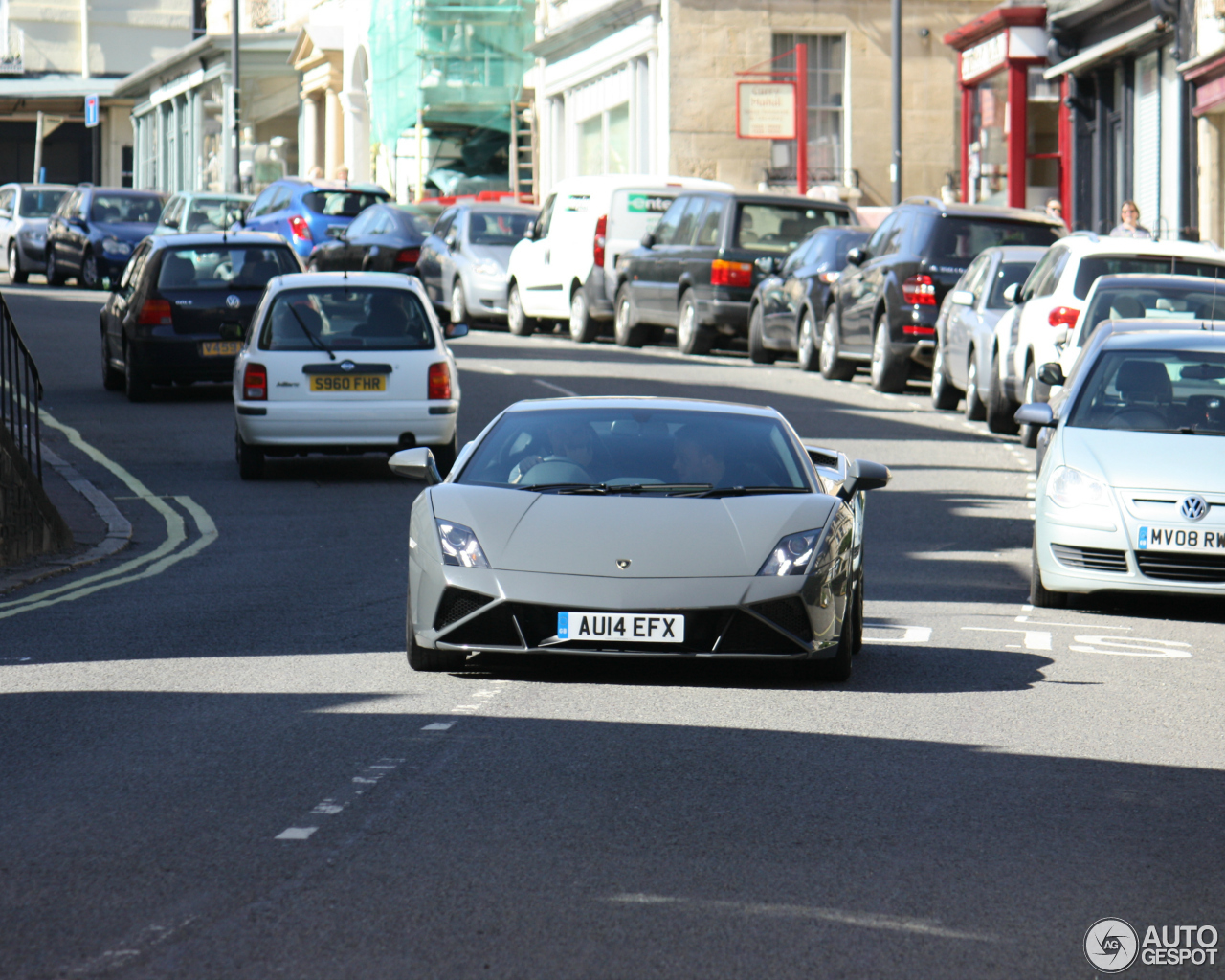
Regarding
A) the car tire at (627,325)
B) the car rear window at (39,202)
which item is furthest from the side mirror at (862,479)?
the car rear window at (39,202)

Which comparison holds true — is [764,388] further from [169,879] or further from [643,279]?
[169,879]

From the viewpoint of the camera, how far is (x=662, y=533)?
857 cm

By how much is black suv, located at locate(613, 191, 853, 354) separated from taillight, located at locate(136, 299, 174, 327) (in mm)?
7776

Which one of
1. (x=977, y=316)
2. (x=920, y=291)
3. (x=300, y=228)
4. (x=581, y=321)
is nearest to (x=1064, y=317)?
(x=977, y=316)

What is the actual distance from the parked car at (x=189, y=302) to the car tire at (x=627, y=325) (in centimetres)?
736

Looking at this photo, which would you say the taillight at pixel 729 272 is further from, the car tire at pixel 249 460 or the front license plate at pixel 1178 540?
the front license plate at pixel 1178 540

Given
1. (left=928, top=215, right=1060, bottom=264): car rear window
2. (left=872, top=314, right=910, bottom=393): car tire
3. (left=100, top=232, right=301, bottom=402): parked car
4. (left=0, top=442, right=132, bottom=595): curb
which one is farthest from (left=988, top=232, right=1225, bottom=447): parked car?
(left=0, top=442, right=132, bottom=595): curb

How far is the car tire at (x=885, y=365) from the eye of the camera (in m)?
23.3

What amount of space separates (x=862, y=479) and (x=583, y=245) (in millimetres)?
20504

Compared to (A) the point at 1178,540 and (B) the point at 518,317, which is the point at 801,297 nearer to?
(B) the point at 518,317

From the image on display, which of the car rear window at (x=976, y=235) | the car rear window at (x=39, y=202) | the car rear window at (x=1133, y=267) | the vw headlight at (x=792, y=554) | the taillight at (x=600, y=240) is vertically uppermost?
the car rear window at (x=39, y=202)

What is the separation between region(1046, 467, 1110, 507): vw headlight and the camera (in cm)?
1121

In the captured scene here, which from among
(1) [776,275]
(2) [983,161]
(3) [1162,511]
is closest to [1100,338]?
(3) [1162,511]

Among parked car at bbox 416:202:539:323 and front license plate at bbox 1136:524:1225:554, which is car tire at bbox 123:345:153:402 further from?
front license plate at bbox 1136:524:1225:554
